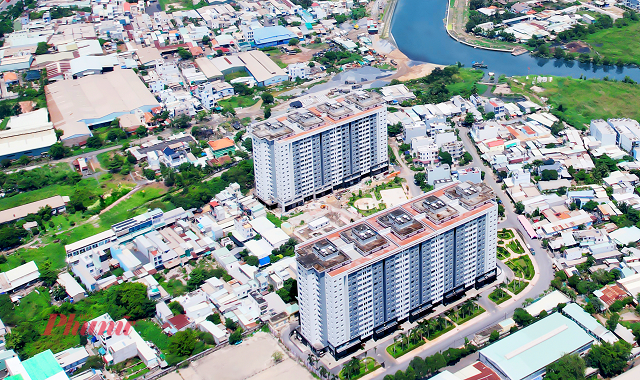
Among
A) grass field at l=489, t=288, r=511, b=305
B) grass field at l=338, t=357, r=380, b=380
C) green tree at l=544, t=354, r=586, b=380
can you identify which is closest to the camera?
green tree at l=544, t=354, r=586, b=380

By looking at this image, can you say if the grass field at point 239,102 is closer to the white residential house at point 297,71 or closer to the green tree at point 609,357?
the white residential house at point 297,71

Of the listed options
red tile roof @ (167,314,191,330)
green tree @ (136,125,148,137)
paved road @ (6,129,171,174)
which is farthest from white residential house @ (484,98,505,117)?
red tile roof @ (167,314,191,330)

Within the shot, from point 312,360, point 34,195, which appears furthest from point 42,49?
point 312,360

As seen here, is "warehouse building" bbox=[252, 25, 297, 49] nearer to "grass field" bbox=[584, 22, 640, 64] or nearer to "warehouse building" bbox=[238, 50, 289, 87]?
"warehouse building" bbox=[238, 50, 289, 87]

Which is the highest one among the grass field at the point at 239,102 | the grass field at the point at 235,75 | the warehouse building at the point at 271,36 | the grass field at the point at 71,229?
the warehouse building at the point at 271,36

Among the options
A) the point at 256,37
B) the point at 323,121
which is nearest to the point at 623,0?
the point at 256,37

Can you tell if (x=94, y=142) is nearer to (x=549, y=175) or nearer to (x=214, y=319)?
(x=214, y=319)

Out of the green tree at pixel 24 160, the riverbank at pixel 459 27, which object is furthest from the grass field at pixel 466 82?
the green tree at pixel 24 160
